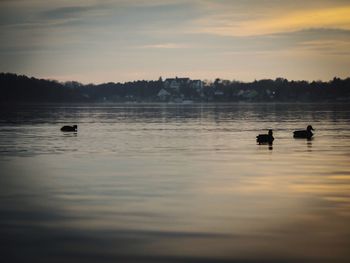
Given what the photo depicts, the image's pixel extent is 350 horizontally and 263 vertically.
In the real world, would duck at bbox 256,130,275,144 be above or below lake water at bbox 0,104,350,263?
below

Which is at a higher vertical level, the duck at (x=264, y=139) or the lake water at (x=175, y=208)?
the lake water at (x=175, y=208)

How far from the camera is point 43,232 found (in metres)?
14.0

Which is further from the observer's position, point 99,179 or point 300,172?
point 300,172

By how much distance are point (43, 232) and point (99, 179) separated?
9.38 m

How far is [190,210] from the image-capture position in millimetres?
16672

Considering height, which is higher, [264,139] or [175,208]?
[175,208]

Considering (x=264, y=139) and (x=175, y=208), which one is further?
(x=264, y=139)

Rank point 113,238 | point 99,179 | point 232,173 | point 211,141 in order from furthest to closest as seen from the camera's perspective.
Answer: point 211,141
point 232,173
point 99,179
point 113,238

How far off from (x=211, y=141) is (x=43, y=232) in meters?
31.0

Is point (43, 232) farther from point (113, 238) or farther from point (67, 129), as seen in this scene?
point (67, 129)

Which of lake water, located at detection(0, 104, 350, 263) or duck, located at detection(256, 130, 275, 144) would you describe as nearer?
lake water, located at detection(0, 104, 350, 263)

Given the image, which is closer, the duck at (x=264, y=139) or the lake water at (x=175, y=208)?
the lake water at (x=175, y=208)

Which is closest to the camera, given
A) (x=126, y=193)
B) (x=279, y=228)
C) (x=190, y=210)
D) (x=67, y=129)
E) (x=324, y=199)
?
(x=279, y=228)

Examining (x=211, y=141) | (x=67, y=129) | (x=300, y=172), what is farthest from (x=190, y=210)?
(x=67, y=129)
